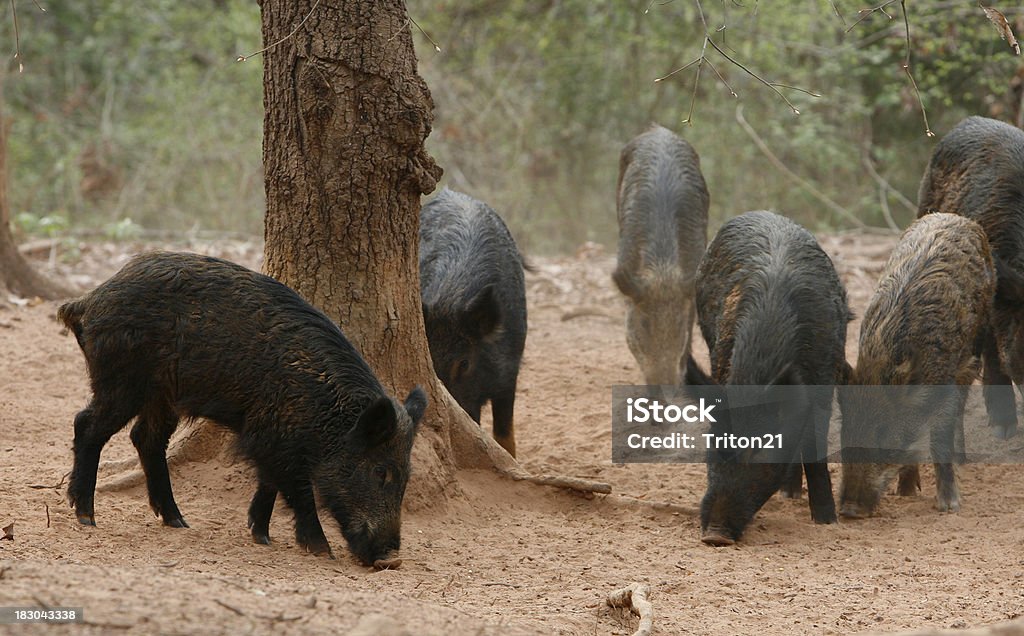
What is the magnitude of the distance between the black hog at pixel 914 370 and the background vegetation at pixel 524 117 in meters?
8.19

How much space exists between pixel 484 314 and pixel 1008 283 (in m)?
3.47

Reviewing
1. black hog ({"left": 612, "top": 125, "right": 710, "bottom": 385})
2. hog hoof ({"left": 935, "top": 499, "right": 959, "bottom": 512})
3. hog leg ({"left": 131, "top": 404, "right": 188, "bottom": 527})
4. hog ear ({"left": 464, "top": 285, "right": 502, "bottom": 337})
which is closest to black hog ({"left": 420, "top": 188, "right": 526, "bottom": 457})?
hog ear ({"left": 464, "top": 285, "right": 502, "bottom": 337})

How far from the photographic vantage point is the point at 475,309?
6867mm

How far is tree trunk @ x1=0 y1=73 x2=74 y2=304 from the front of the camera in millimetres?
10211

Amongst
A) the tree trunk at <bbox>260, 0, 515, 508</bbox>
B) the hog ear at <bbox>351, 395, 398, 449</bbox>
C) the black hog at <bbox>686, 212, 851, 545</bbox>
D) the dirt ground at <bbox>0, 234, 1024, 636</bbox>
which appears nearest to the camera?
the dirt ground at <bbox>0, 234, 1024, 636</bbox>

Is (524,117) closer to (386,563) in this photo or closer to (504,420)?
(504,420)

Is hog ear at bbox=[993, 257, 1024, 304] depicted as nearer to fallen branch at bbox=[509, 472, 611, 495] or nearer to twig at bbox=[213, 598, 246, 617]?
fallen branch at bbox=[509, 472, 611, 495]

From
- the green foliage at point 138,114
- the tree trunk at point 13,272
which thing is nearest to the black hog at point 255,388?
the tree trunk at point 13,272

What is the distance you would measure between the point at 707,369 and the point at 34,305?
6160 millimetres

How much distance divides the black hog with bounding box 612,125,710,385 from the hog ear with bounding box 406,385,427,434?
3850 millimetres

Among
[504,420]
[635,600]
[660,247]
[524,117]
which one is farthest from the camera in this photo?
[524,117]

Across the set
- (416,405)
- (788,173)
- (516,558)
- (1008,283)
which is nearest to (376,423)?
(416,405)

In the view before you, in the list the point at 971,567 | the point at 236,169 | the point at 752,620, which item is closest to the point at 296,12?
the point at 752,620

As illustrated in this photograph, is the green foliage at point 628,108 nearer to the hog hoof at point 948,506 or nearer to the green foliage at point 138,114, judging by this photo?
the green foliage at point 138,114
